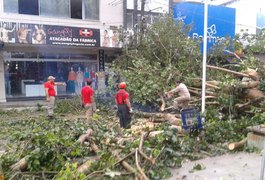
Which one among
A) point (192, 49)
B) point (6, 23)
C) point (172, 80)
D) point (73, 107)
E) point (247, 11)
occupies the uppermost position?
point (247, 11)

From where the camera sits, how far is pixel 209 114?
24.9ft

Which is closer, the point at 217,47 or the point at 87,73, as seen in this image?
the point at 217,47

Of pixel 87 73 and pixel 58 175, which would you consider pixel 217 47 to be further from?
pixel 58 175

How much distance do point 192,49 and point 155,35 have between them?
1.86 m

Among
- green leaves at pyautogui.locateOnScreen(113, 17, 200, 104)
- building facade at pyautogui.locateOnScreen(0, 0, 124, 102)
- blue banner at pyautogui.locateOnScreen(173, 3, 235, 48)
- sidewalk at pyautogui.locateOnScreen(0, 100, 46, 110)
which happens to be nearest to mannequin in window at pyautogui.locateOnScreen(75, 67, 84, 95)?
building facade at pyautogui.locateOnScreen(0, 0, 124, 102)

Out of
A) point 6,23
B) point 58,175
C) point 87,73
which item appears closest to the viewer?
point 58,175

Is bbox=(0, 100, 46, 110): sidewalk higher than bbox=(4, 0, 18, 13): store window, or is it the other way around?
bbox=(4, 0, 18, 13): store window

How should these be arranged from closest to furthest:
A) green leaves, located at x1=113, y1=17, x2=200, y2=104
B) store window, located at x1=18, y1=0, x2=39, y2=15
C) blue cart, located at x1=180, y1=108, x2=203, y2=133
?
blue cart, located at x1=180, y1=108, x2=203, y2=133, green leaves, located at x1=113, y1=17, x2=200, y2=104, store window, located at x1=18, y1=0, x2=39, y2=15

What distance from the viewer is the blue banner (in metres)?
19.0

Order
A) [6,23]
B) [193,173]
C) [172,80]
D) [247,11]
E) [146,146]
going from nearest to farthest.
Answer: [193,173], [146,146], [172,80], [6,23], [247,11]

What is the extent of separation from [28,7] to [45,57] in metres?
2.89

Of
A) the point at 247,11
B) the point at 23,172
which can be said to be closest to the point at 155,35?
the point at 23,172

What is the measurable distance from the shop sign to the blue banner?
5862 mm

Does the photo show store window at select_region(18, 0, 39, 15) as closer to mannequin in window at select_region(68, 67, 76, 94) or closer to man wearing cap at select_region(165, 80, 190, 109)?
mannequin in window at select_region(68, 67, 76, 94)
